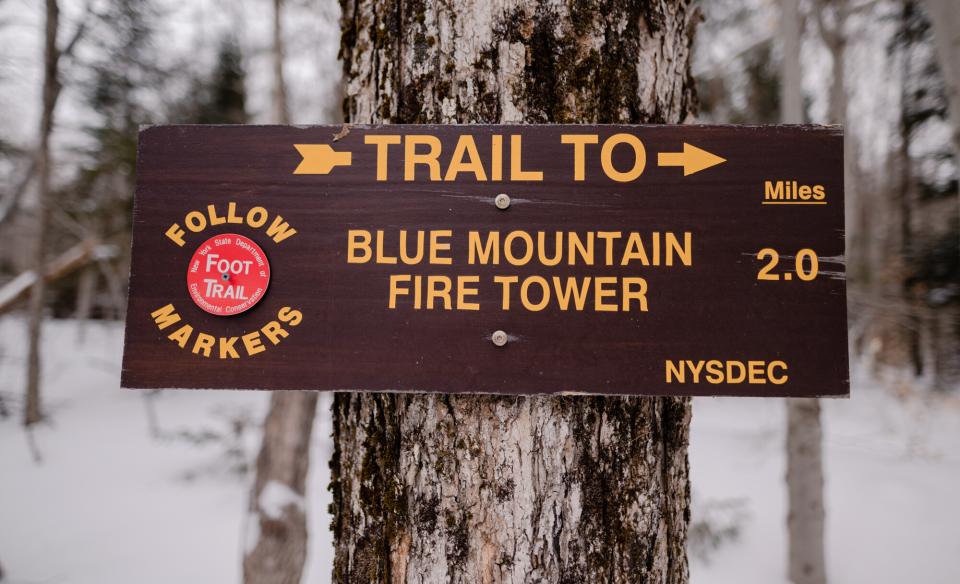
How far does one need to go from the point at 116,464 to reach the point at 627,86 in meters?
9.43

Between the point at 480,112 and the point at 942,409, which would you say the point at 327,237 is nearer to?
the point at 480,112

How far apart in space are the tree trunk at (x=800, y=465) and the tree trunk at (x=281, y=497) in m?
4.10

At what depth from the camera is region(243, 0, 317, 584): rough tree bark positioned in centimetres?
377

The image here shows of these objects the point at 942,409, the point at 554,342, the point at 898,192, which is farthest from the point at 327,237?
the point at 898,192

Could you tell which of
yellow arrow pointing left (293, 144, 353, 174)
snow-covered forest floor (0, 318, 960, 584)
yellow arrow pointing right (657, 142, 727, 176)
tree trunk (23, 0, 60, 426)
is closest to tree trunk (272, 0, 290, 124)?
snow-covered forest floor (0, 318, 960, 584)

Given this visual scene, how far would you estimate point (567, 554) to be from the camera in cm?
97

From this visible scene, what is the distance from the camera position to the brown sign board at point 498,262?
1014 mm

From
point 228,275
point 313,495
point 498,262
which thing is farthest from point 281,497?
point 498,262

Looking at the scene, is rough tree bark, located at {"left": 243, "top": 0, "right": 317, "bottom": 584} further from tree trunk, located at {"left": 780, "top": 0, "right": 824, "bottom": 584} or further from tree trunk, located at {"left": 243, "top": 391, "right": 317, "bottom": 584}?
tree trunk, located at {"left": 780, "top": 0, "right": 824, "bottom": 584}

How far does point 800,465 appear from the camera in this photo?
14.1 ft

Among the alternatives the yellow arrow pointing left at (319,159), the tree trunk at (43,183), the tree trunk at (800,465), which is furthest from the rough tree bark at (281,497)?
the tree trunk at (43,183)

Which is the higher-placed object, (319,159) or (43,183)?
(43,183)

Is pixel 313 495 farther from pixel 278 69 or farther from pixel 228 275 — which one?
pixel 228 275

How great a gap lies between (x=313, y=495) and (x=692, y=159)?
22.3ft
